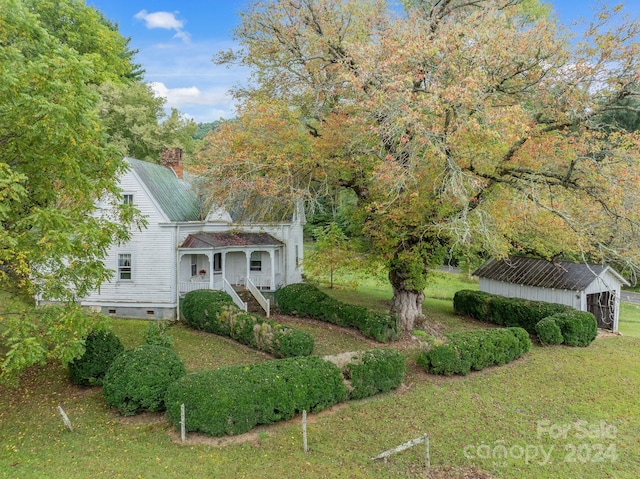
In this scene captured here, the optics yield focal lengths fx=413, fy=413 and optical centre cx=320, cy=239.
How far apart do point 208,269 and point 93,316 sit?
35.7 ft

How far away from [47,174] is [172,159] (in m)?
15.8

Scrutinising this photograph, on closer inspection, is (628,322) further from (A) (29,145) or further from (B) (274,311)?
(A) (29,145)

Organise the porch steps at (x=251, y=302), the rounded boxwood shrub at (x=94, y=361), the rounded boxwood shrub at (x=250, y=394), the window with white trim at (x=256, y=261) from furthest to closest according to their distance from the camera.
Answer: the window with white trim at (x=256, y=261)
the porch steps at (x=251, y=302)
the rounded boxwood shrub at (x=94, y=361)
the rounded boxwood shrub at (x=250, y=394)

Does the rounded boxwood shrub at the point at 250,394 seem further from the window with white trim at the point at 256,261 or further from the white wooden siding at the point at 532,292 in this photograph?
the white wooden siding at the point at 532,292

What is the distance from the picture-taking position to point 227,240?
67.3ft

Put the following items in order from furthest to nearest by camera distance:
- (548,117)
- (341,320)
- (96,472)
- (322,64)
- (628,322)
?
1. (628,322)
2. (341,320)
3. (322,64)
4. (548,117)
5. (96,472)

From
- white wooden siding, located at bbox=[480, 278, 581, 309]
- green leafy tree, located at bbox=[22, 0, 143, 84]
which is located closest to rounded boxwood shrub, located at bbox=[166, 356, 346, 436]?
white wooden siding, located at bbox=[480, 278, 581, 309]

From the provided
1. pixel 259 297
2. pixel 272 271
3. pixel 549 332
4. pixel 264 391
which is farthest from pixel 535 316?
pixel 264 391

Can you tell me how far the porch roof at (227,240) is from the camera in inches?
766

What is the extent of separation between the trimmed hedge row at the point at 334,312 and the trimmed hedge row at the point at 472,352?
290cm

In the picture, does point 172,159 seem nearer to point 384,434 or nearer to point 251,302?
point 251,302

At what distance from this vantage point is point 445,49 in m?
12.2

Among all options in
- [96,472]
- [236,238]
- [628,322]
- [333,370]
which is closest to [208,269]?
[236,238]

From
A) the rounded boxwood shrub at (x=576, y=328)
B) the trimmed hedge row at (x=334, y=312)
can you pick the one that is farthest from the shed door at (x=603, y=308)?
the trimmed hedge row at (x=334, y=312)
